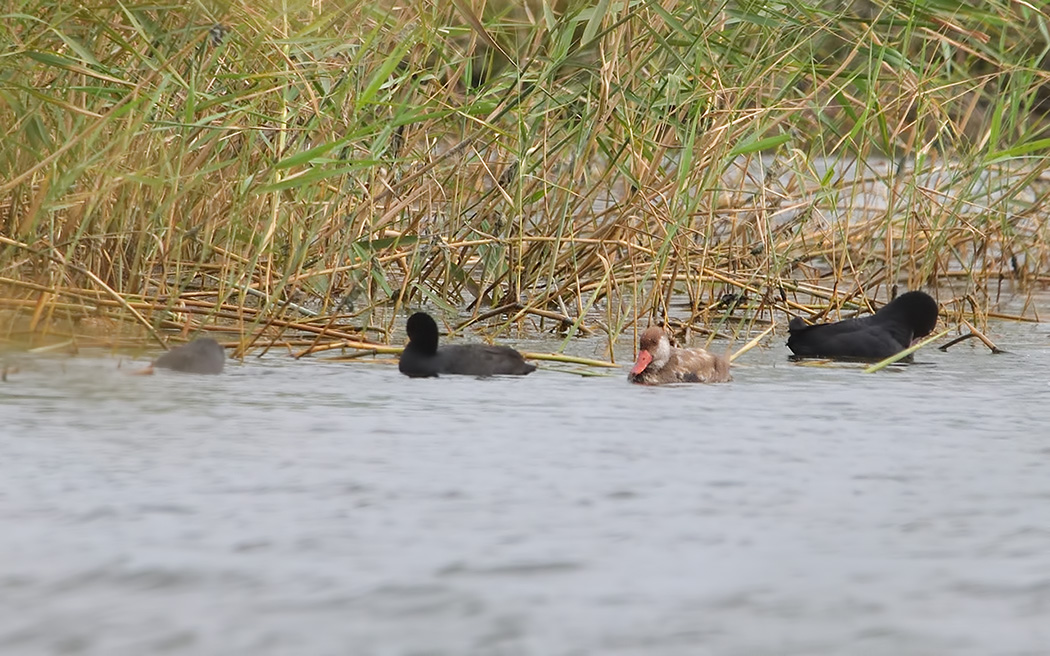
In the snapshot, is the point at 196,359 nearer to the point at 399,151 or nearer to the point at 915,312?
the point at 399,151

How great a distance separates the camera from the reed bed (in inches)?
219

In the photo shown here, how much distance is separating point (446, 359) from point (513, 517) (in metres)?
2.12

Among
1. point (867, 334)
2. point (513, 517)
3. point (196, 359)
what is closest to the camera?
point (513, 517)

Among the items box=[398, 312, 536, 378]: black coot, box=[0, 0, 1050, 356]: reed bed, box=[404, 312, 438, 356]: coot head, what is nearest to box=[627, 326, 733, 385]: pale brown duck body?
box=[0, 0, 1050, 356]: reed bed

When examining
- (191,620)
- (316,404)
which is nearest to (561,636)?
(191,620)

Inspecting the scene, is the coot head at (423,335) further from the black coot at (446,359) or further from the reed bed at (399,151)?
the reed bed at (399,151)

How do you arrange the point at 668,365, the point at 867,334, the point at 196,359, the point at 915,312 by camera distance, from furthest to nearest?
the point at 915,312 < the point at 867,334 < the point at 668,365 < the point at 196,359

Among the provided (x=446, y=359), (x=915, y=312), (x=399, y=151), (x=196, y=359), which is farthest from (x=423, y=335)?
(x=915, y=312)

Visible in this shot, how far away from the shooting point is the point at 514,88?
20.9ft

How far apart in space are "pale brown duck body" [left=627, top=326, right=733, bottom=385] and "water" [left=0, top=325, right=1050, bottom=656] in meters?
0.09

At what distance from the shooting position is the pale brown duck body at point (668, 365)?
18.6 ft

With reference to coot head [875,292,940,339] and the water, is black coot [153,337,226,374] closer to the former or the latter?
the water

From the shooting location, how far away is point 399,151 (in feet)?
21.2

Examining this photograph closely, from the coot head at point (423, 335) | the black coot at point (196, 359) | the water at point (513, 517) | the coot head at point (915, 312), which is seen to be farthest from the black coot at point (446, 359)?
the coot head at point (915, 312)
